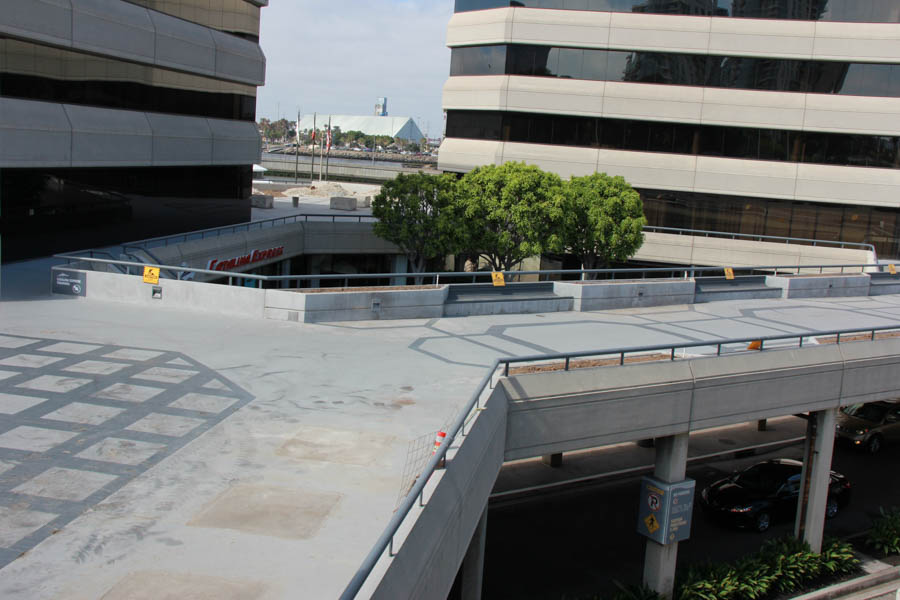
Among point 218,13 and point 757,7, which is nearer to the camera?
point 218,13

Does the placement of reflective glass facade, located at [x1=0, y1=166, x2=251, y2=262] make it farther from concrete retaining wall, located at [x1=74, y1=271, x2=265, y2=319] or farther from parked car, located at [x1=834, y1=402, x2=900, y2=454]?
parked car, located at [x1=834, y1=402, x2=900, y2=454]

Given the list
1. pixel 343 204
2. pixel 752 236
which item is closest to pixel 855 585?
pixel 752 236

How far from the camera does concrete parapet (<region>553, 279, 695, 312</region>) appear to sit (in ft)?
76.8

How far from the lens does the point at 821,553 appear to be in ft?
63.9

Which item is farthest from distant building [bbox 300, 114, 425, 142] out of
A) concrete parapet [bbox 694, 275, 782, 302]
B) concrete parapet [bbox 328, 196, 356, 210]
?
concrete parapet [bbox 694, 275, 782, 302]

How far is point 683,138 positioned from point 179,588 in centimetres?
3882

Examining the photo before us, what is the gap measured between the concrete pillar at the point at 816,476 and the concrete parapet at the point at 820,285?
34.4ft

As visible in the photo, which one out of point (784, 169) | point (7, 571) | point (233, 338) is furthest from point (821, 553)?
point (784, 169)

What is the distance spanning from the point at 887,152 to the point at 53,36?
36.9 metres

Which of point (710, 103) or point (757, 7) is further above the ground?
point (757, 7)

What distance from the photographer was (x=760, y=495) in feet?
68.8

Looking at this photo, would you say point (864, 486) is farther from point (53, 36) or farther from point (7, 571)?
point (53, 36)

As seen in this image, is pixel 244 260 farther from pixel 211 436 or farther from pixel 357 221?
pixel 211 436

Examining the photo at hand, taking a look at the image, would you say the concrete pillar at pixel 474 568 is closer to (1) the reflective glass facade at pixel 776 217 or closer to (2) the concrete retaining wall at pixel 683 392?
(2) the concrete retaining wall at pixel 683 392
